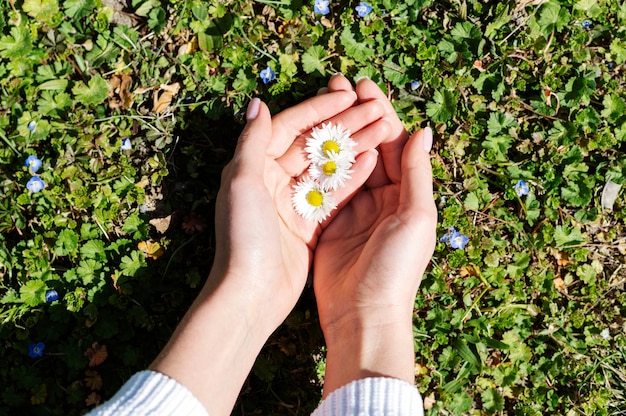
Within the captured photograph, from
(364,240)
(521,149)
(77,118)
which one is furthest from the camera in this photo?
(521,149)

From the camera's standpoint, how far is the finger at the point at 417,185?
2910mm

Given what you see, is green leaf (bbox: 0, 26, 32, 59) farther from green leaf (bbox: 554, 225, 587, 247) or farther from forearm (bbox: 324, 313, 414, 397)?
green leaf (bbox: 554, 225, 587, 247)

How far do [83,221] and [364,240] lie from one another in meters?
1.54

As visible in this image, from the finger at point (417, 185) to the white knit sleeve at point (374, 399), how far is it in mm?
784

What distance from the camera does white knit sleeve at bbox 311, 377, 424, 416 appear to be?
8.34ft

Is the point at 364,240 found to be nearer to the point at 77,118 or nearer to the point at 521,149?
the point at 521,149

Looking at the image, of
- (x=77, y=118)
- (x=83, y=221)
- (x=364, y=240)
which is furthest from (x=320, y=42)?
(x=83, y=221)

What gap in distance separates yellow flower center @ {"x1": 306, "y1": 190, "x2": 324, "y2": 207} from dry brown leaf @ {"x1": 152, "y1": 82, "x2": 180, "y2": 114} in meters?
0.98

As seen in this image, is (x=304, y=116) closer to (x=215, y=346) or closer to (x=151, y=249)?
(x=151, y=249)

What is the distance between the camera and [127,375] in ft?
10.7

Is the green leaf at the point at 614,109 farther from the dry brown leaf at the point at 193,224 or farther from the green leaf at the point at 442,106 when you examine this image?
the dry brown leaf at the point at 193,224

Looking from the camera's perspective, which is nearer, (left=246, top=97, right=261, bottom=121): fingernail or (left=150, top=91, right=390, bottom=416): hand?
(left=150, top=91, right=390, bottom=416): hand

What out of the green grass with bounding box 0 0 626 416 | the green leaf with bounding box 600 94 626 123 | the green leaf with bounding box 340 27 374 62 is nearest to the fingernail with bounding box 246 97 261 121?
the green grass with bounding box 0 0 626 416

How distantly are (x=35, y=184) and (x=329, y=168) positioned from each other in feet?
5.24
